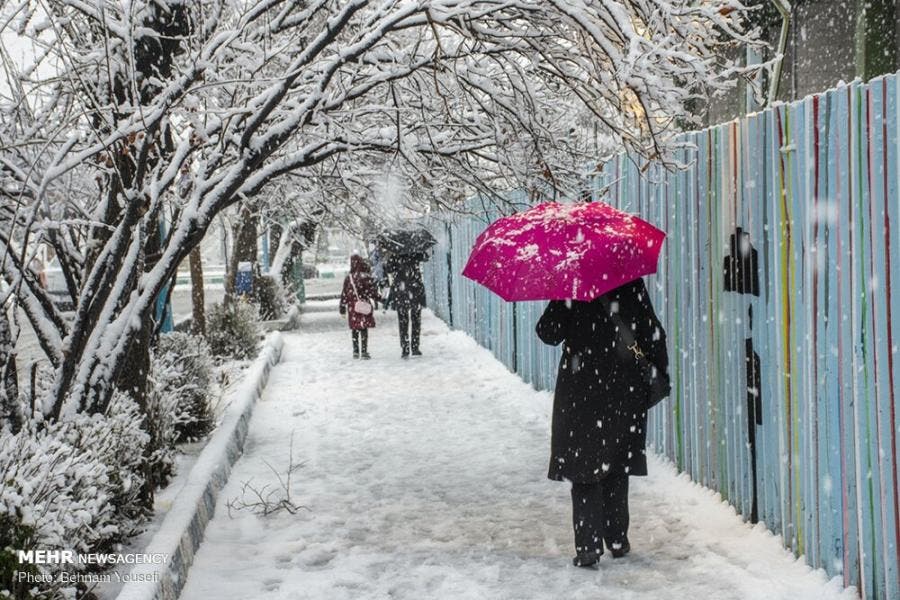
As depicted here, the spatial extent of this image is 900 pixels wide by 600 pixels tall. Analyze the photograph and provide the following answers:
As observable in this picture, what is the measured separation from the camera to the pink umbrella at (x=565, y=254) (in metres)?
4.08

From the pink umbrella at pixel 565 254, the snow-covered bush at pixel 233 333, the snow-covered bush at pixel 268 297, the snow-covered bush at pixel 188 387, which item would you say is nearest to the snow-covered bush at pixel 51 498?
the pink umbrella at pixel 565 254

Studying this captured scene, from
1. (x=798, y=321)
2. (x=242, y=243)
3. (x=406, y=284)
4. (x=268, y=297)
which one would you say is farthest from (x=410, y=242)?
(x=798, y=321)

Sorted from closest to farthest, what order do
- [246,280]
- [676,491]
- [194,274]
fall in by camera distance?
[676,491] < [194,274] < [246,280]

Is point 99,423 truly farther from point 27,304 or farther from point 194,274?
point 194,274

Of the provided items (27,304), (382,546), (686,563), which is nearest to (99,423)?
(27,304)

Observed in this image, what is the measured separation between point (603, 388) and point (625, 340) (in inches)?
11.0

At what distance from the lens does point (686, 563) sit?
461 centimetres

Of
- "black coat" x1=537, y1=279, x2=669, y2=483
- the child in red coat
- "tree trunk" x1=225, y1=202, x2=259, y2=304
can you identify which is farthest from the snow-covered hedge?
"tree trunk" x1=225, y1=202, x2=259, y2=304

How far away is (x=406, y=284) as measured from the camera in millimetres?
13188

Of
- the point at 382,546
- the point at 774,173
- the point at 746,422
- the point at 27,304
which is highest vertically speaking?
the point at 774,173

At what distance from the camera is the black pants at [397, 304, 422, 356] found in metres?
13.4

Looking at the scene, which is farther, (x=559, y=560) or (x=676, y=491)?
(x=676, y=491)

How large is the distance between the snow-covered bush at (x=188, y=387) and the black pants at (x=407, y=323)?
4.74m

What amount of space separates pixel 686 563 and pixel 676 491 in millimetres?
1248
